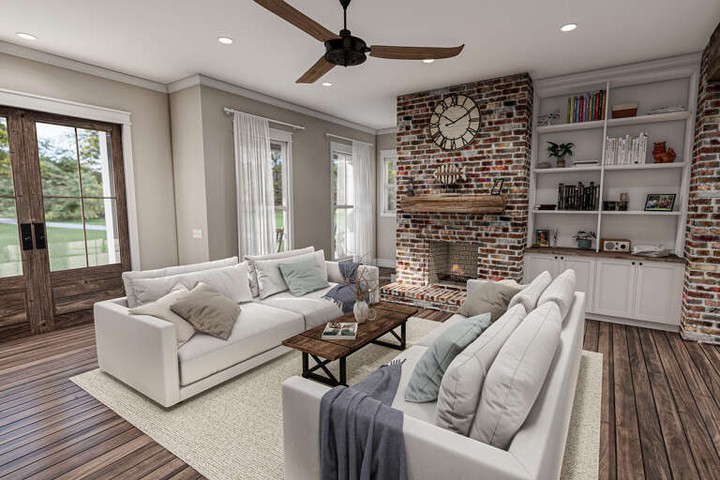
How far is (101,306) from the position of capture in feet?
9.36

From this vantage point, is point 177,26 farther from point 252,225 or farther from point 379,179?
point 379,179

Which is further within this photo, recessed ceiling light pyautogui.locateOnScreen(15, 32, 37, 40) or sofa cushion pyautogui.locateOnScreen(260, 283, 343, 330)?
sofa cushion pyautogui.locateOnScreen(260, 283, 343, 330)

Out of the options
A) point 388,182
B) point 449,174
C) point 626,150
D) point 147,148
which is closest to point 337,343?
point 449,174

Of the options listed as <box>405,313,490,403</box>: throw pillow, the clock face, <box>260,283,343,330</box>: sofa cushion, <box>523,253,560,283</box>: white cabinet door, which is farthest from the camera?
the clock face

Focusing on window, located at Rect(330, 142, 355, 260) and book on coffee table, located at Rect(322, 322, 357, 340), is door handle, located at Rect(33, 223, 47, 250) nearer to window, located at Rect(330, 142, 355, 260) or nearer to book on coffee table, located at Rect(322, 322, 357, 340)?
book on coffee table, located at Rect(322, 322, 357, 340)

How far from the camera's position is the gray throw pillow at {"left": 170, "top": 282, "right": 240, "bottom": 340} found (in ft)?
9.11

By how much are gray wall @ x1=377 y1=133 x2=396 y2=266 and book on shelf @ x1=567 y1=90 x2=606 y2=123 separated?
12.0 ft

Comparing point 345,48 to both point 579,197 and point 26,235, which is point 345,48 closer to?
point 579,197

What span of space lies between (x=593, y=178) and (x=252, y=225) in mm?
4305

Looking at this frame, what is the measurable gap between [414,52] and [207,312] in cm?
237

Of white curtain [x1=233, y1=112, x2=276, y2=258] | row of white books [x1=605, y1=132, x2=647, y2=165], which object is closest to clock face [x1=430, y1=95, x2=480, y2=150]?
row of white books [x1=605, y1=132, x2=647, y2=165]

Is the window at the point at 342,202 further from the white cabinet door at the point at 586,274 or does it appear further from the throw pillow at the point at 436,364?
the throw pillow at the point at 436,364

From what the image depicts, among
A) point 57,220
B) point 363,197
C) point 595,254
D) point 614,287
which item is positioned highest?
point 363,197

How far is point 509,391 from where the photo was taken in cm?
129
